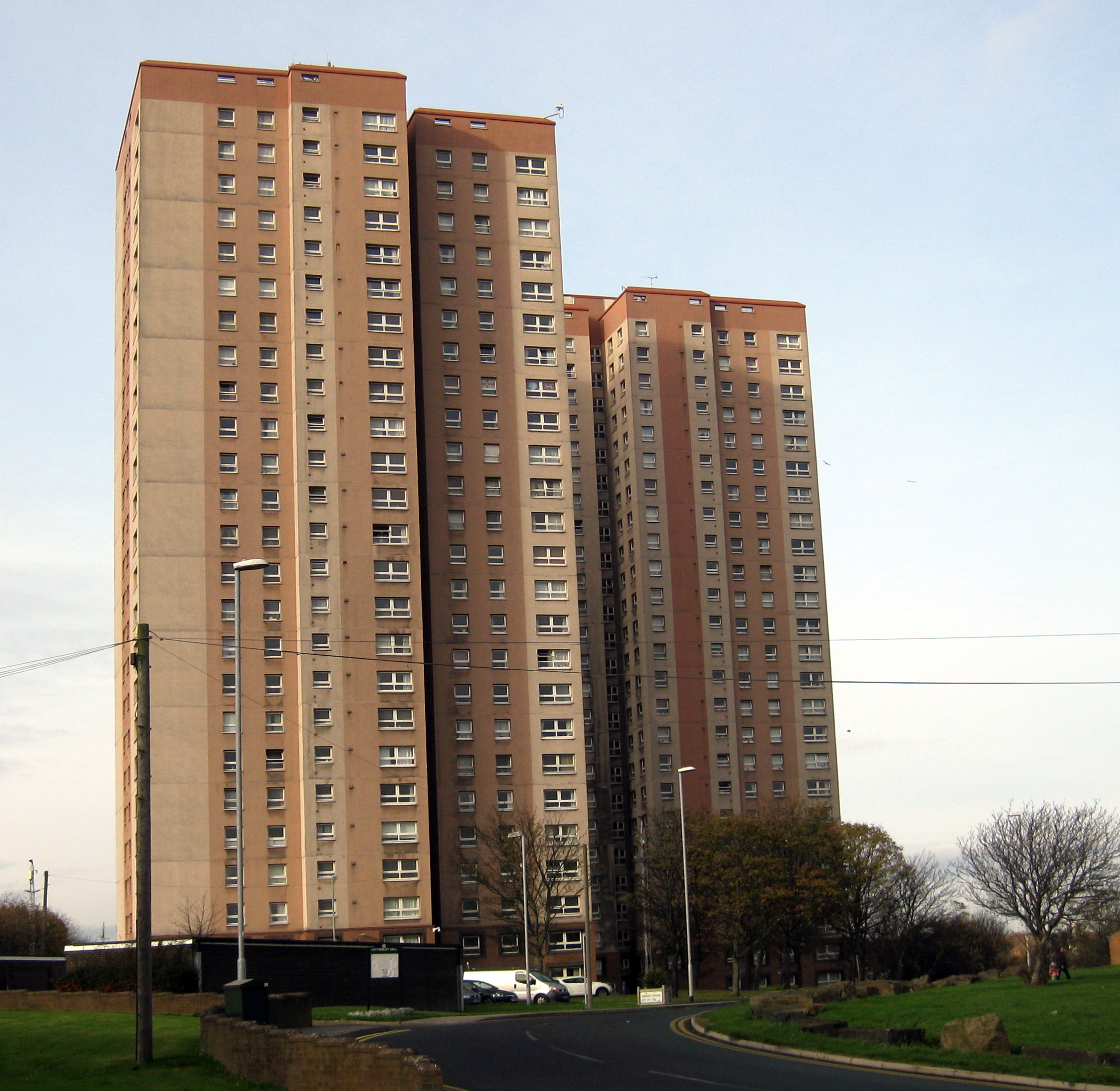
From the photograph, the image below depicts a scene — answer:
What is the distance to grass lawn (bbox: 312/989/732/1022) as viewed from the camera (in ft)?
173

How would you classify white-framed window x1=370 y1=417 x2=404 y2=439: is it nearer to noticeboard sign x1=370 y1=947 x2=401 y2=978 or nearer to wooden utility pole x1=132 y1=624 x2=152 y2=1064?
noticeboard sign x1=370 y1=947 x2=401 y2=978

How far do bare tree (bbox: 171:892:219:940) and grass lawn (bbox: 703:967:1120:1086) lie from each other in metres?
45.3

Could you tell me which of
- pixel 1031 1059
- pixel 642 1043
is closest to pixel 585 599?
pixel 642 1043

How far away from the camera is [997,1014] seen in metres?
38.8

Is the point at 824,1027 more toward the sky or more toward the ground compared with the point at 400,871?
more toward the ground

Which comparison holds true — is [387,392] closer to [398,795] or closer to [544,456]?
[544,456]

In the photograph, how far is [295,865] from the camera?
92000 millimetres

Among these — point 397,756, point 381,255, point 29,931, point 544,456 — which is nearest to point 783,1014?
point 397,756

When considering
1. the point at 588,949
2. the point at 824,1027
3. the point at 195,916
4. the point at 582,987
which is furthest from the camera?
the point at 582,987

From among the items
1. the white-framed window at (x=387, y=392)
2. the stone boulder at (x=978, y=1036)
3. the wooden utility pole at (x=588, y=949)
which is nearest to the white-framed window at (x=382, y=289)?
the white-framed window at (x=387, y=392)

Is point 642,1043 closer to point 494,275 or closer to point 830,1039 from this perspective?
point 830,1039

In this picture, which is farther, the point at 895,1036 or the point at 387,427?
the point at 387,427

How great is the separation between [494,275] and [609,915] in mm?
51727

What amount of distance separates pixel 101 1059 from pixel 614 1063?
11.1m
